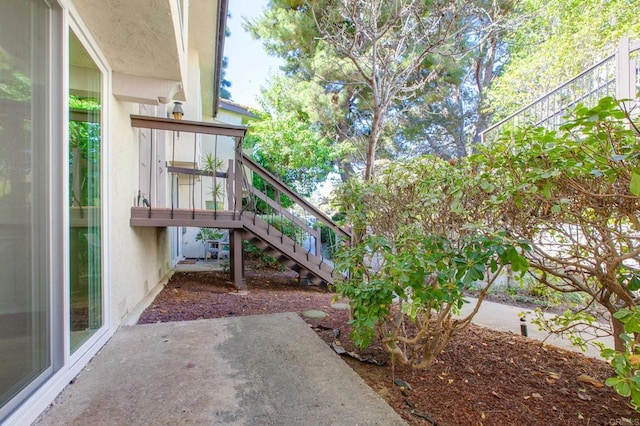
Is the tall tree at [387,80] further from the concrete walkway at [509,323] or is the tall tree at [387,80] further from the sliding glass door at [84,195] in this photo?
the sliding glass door at [84,195]

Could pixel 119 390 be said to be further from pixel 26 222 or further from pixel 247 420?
pixel 26 222

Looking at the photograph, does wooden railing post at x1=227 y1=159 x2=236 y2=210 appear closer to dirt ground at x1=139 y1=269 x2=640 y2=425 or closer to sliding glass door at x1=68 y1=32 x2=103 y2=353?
dirt ground at x1=139 y1=269 x2=640 y2=425

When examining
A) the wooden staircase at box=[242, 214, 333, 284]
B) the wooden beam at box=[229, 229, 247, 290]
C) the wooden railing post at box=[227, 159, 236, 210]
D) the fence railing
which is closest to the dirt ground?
the wooden beam at box=[229, 229, 247, 290]

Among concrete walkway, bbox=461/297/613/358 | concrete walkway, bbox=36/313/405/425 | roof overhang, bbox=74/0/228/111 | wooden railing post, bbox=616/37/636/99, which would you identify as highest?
Answer: wooden railing post, bbox=616/37/636/99

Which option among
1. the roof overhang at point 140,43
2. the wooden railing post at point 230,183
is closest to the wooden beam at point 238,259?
the wooden railing post at point 230,183

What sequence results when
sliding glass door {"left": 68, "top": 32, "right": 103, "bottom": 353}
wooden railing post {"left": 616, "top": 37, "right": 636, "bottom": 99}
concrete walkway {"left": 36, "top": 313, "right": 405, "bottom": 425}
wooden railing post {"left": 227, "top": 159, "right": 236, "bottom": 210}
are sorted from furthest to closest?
wooden railing post {"left": 227, "top": 159, "right": 236, "bottom": 210}
wooden railing post {"left": 616, "top": 37, "right": 636, "bottom": 99}
sliding glass door {"left": 68, "top": 32, "right": 103, "bottom": 353}
concrete walkway {"left": 36, "top": 313, "right": 405, "bottom": 425}

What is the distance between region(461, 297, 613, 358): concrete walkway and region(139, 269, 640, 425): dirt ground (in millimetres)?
276

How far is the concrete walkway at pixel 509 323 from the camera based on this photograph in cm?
330

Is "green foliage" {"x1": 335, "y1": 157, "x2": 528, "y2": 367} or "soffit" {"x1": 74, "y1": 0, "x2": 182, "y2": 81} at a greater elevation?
"soffit" {"x1": 74, "y1": 0, "x2": 182, "y2": 81}

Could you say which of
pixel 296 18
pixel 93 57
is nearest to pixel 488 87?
pixel 296 18

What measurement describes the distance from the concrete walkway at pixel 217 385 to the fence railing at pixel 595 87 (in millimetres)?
2752

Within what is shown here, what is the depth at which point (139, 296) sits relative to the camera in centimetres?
398

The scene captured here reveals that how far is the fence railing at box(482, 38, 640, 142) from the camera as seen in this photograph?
3885 millimetres

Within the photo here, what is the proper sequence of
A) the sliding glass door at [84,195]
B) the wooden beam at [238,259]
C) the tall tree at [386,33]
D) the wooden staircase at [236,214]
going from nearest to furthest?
the sliding glass door at [84,195] → the wooden staircase at [236,214] → the wooden beam at [238,259] → the tall tree at [386,33]
